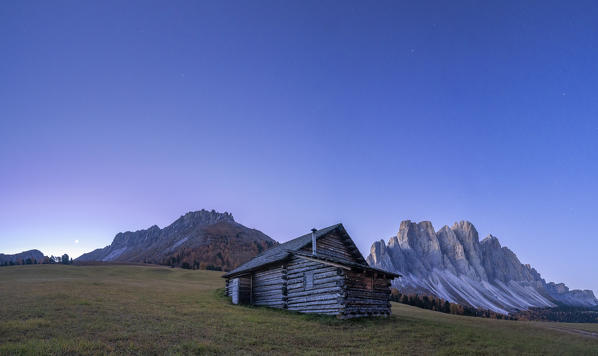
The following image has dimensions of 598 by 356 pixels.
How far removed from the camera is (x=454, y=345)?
1427cm

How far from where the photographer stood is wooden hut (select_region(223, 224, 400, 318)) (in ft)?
67.4

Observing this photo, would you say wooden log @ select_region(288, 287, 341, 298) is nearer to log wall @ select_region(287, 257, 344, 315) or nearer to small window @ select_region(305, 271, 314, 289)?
log wall @ select_region(287, 257, 344, 315)

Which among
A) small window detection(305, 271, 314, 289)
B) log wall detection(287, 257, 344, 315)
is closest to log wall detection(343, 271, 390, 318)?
log wall detection(287, 257, 344, 315)

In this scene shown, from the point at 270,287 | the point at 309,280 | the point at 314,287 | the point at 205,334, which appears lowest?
the point at 270,287

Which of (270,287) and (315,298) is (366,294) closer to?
(315,298)

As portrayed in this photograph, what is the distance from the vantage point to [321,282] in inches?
853

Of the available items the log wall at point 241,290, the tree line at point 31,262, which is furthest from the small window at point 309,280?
the tree line at point 31,262

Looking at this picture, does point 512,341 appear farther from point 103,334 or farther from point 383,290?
point 103,334

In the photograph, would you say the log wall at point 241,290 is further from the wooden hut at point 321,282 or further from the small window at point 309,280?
the small window at point 309,280

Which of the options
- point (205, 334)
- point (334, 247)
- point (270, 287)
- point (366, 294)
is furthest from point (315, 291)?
point (205, 334)

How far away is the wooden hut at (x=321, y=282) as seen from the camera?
20.5 meters

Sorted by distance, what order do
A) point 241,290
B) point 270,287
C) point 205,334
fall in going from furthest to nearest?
point 241,290, point 270,287, point 205,334

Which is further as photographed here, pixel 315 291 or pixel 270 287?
pixel 270 287

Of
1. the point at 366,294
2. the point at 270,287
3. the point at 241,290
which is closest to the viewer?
the point at 366,294
